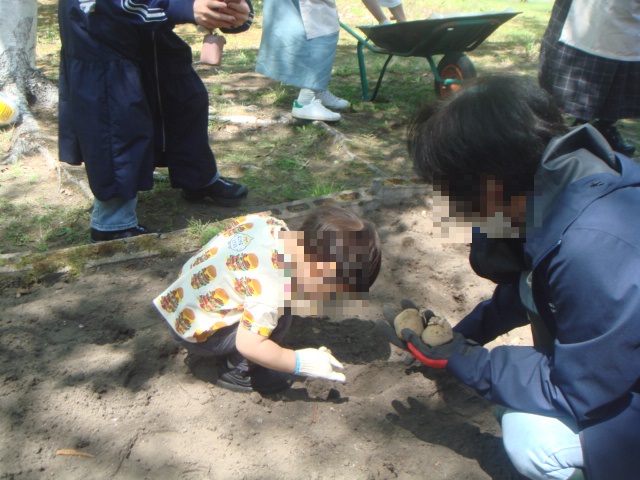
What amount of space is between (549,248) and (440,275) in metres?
1.39

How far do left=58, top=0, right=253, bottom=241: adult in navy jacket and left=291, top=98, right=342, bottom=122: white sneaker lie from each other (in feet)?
4.76

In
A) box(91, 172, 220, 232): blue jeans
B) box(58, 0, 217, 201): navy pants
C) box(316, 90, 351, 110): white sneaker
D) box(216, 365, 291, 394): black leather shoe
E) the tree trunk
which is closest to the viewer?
box(216, 365, 291, 394): black leather shoe

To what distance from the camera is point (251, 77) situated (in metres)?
5.86

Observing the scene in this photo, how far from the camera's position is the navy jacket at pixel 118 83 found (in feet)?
8.72

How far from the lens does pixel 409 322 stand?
89.5 inches

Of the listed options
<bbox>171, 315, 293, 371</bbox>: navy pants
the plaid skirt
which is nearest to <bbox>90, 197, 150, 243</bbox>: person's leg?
<bbox>171, 315, 293, 371</bbox>: navy pants

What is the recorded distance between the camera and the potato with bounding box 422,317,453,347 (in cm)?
210

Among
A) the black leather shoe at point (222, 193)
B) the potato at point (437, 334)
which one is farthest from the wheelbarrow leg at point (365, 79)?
the potato at point (437, 334)

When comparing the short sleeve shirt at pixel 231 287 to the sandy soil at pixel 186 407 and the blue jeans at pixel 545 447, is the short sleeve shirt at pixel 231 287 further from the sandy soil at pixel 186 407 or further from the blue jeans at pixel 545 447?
the blue jeans at pixel 545 447

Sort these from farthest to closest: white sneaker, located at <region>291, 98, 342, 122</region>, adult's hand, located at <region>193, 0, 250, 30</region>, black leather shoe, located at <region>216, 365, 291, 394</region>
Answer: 1. white sneaker, located at <region>291, 98, 342, 122</region>
2. adult's hand, located at <region>193, 0, 250, 30</region>
3. black leather shoe, located at <region>216, 365, 291, 394</region>

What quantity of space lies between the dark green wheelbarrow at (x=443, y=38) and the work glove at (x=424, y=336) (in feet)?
8.72

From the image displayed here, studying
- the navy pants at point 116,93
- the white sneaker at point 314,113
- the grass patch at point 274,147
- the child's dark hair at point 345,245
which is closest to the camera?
the child's dark hair at point 345,245

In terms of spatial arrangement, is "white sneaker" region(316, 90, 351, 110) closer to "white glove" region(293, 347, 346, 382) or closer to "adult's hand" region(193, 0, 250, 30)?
"adult's hand" region(193, 0, 250, 30)

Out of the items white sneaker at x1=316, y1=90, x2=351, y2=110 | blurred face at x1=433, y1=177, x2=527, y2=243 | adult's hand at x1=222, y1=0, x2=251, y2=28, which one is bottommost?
white sneaker at x1=316, y1=90, x2=351, y2=110
